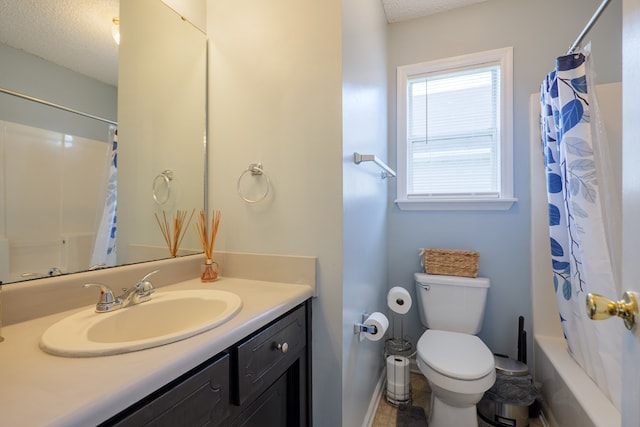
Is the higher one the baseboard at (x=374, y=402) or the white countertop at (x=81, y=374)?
the white countertop at (x=81, y=374)

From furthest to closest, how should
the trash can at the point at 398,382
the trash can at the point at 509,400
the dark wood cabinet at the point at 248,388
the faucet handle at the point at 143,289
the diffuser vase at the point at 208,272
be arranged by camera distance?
the trash can at the point at 398,382 → the trash can at the point at 509,400 → the diffuser vase at the point at 208,272 → the faucet handle at the point at 143,289 → the dark wood cabinet at the point at 248,388

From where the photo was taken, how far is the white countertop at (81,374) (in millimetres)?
418

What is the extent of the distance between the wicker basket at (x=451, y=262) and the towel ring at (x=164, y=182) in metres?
1.60

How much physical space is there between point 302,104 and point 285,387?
3.60 feet

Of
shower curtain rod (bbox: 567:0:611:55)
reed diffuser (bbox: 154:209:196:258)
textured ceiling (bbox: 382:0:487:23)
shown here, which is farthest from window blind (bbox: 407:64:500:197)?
reed diffuser (bbox: 154:209:196:258)

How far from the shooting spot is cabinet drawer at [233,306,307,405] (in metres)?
0.75

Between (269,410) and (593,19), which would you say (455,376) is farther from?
(593,19)

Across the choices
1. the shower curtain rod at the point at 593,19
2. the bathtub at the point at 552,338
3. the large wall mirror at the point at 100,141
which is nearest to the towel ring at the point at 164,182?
the large wall mirror at the point at 100,141

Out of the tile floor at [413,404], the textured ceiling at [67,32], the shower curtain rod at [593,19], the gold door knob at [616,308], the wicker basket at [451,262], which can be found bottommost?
the tile floor at [413,404]

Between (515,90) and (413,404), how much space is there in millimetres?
2080

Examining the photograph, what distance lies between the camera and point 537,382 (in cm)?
170

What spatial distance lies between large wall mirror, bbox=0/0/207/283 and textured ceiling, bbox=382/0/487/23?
135 cm

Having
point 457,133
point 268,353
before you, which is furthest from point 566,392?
point 457,133

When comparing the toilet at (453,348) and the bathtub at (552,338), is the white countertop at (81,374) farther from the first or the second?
the bathtub at (552,338)
